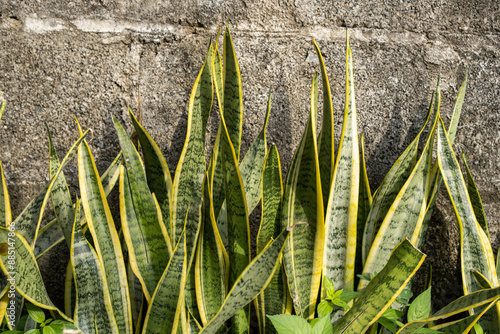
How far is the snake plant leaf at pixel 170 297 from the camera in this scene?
24.8 inches

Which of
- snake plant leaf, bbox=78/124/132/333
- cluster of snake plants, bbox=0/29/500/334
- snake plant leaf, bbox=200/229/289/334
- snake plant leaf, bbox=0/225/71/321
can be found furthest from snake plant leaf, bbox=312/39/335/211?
snake plant leaf, bbox=0/225/71/321

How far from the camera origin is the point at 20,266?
58cm

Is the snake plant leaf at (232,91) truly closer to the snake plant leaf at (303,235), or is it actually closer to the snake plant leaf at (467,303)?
the snake plant leaf at (303,235)

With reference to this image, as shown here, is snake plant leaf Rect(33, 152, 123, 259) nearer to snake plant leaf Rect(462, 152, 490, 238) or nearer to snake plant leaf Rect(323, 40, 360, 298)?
snake plant leaf Rect(323, 40, 360, 298)

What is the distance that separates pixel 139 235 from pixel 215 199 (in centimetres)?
18

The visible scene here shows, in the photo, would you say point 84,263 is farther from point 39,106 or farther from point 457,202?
point 457,202

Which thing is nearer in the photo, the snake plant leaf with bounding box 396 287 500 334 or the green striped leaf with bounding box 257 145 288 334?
the snake plant leaf with bounding box 396 287 500 334

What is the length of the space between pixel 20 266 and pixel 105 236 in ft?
0.49

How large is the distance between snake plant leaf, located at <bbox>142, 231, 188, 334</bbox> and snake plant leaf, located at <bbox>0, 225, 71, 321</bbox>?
19 cm

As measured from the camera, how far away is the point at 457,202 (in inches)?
30.1

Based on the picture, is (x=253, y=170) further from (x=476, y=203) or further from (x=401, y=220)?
(x=476, y=203)

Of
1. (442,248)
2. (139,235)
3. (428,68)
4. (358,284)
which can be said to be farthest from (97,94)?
(442,248)

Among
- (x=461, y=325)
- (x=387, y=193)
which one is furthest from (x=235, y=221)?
(x=461, y=325)

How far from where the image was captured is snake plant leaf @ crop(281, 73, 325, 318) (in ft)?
2.24
